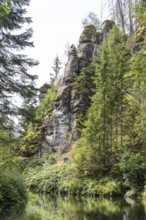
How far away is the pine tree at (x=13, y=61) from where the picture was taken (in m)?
15.8

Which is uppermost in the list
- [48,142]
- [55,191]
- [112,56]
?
[112,56]

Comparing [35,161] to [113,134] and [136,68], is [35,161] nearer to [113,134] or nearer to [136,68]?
[113,134]

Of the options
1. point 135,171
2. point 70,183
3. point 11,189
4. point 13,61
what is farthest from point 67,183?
point 13,61

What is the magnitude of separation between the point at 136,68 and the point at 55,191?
1371 centimetres

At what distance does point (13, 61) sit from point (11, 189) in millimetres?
6820

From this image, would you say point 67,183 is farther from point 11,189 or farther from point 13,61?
point 13,61

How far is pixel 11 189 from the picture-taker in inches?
597

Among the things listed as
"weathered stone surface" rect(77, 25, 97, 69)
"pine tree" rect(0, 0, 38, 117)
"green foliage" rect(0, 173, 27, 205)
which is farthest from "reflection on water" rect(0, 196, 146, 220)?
"weathered stone surface" rect(77, 25, 97, 69)

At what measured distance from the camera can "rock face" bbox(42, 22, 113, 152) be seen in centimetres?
3572

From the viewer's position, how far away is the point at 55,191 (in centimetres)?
2584

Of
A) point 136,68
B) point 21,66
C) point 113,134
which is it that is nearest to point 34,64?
point 21,66

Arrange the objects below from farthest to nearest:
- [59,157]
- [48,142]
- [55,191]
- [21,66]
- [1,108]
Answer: [48,142], [59,157], [55,191], [21,66], [1,108]

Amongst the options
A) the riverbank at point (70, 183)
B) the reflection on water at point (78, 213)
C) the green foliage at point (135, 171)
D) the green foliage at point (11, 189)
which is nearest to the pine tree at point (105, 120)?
the riverbank at point (70, 183)

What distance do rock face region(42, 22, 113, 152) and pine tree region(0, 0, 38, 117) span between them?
18.6 meters
